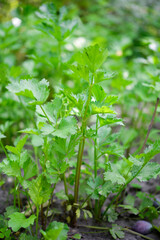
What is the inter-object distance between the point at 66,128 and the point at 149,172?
35 cm

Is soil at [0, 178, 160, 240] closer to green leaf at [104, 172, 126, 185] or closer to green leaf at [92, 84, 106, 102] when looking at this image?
green leaf at [104, 172, 126, 185]

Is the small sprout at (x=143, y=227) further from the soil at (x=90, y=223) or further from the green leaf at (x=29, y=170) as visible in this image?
the green leaf at (x=29, y=170)

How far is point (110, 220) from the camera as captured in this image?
2.97 ft

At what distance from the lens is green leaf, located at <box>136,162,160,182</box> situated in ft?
2.55

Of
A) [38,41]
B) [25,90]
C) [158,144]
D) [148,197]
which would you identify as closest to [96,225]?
[148,197]

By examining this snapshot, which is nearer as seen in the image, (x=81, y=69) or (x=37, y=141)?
(x=81, y=69)

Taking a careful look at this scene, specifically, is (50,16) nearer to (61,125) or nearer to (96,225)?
(61,125)

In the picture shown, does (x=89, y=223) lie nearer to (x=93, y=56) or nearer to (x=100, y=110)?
(x=100, y=110)

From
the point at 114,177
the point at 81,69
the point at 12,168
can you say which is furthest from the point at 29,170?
the point at 81,69

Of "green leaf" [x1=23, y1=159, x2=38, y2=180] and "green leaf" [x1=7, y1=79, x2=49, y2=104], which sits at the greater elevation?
"green leaf" [x1=7, y1=79, x2=49, y2=104]

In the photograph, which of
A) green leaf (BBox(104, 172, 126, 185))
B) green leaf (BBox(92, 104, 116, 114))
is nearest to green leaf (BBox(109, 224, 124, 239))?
green leaf (BBox(104, 172, 126, 185))

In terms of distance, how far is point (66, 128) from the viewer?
70 centimetres

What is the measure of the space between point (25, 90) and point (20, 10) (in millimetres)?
1484

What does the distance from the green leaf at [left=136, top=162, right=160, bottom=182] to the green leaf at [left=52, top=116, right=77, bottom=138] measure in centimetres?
30
